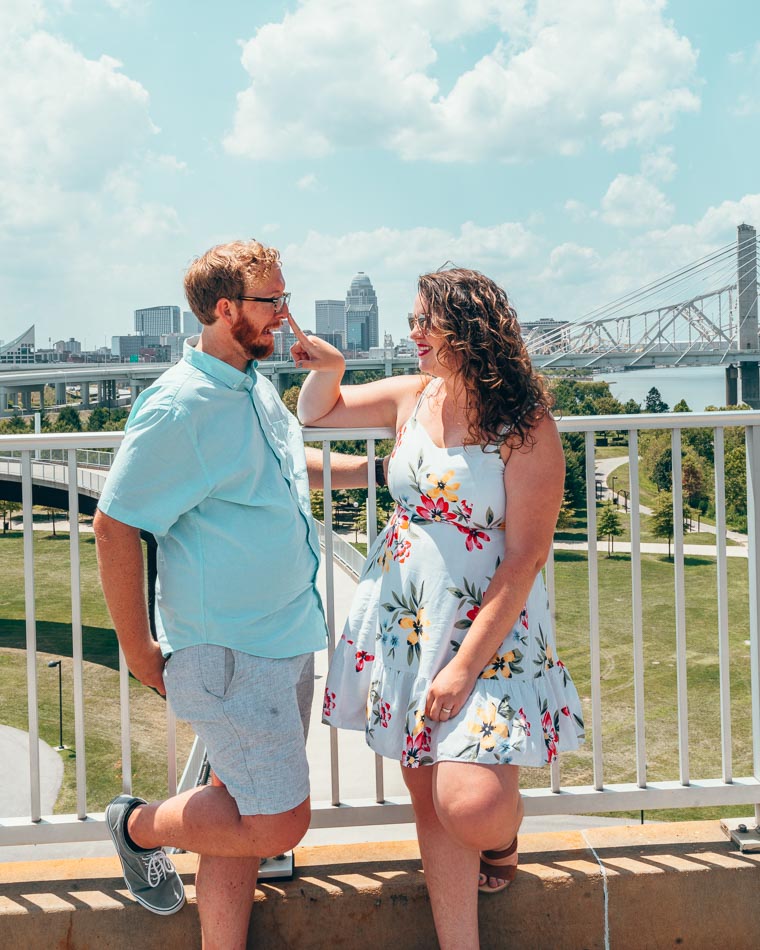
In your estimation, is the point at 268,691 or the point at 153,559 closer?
the point at 268,691

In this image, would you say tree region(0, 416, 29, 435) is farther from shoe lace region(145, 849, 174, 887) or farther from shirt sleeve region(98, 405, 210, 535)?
shirt sleeve region(98, 405, 210, 535)

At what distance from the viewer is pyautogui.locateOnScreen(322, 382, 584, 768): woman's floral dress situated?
5.02ft

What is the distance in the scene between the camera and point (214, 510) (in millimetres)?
1505

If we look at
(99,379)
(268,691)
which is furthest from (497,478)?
(99,379)

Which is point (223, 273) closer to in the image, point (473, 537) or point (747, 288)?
point (473, 537)

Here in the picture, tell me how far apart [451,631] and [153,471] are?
57 centimetres

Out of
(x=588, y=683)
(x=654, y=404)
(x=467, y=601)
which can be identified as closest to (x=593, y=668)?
(x=467, y=601)

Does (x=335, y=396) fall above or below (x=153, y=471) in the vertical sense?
above

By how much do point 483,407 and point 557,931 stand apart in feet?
3.49

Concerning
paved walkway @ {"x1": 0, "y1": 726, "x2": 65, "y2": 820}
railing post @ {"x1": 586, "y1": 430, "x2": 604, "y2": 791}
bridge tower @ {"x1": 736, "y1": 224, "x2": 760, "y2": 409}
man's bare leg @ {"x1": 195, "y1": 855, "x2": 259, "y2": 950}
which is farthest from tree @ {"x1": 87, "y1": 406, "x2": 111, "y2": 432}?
man's bare leg @ {"x1": 195, "y1": 855, "x2": 259, "y2": 950}

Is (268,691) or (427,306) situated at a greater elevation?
(427,306)

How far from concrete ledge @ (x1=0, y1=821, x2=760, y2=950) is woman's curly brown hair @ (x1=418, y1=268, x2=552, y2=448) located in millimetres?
914

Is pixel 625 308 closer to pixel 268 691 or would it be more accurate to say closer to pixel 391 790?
pixel 391 790

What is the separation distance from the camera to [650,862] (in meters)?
1.87
